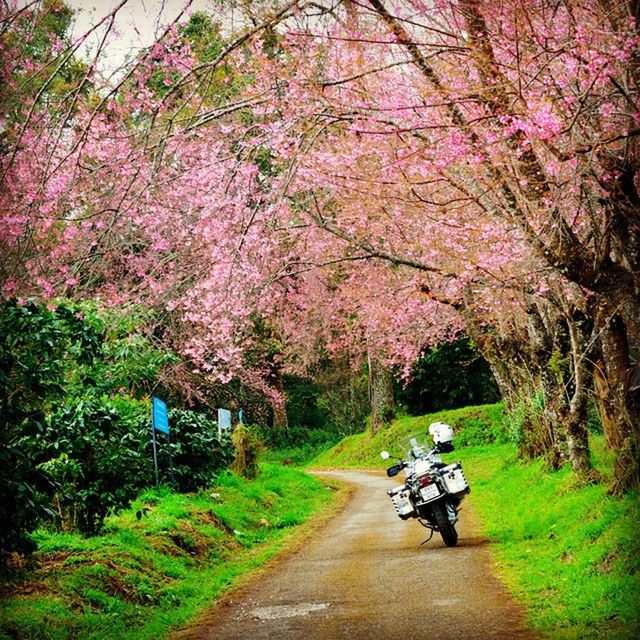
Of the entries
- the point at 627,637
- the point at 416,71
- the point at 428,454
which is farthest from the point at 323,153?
the point at 627,637

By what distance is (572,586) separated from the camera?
23.0ft

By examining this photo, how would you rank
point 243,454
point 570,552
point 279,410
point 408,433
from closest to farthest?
point 570,552 < point 243,454 < point 408,433 < point 279,410

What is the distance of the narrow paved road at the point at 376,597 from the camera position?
20.4ft

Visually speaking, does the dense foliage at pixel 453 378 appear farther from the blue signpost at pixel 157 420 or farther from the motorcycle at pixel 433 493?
the motorcycle at pixel 433 493

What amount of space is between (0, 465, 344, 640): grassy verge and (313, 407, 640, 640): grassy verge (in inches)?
120

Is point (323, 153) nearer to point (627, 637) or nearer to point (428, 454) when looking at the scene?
point (428, 454)

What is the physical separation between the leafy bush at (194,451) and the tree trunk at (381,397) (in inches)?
644

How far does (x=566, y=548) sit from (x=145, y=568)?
4352 mm

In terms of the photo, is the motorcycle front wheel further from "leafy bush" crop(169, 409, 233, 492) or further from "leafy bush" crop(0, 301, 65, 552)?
"leafy bush" crop(169, 409, 233, 492)

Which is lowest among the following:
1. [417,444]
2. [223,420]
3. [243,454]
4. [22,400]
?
[417,444]

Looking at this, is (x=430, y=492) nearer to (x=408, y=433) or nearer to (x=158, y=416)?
(x=158, y=416)

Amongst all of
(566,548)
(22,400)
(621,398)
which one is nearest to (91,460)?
(22,400)

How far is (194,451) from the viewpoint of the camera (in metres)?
14.3

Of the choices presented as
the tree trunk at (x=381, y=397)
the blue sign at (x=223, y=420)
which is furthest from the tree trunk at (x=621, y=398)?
the tree trunk at (x=381, y=397)
